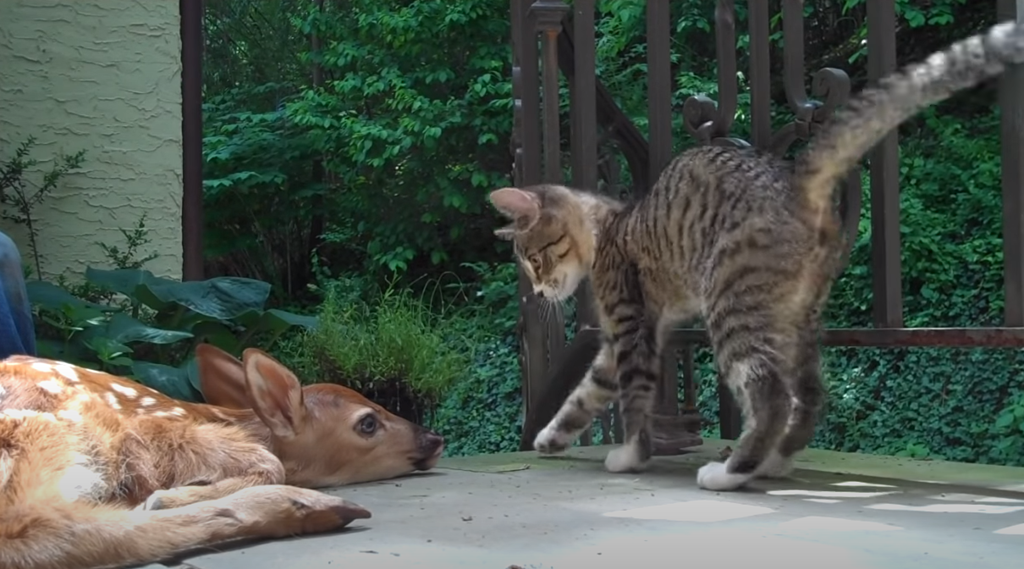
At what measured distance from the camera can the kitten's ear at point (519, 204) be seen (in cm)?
404

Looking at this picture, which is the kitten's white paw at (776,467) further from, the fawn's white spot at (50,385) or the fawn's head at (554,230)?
the fawn's white spot at (50,385)

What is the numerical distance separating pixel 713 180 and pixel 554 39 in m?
1.02

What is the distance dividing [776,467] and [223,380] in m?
1.78

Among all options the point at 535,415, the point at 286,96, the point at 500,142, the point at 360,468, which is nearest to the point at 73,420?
the point at 360,468

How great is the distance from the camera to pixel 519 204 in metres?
4.09

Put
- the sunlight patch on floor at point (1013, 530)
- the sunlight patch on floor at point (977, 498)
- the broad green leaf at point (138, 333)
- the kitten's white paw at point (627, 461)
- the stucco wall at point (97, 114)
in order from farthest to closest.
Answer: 1. the stucco wall at point (97, 114)
2. the broad green leaf at point (138, 333)
3. the kitten's white paw at point (627, 461)
4. the sunlight patch on floor at point (977, 498)
5. the sunlight patch on floor at point (1013, 530)

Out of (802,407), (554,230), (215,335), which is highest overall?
(554,230)

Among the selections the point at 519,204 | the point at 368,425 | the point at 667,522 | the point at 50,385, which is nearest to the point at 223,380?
the point at 368,425

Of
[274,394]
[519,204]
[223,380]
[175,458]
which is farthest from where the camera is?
[519,204]

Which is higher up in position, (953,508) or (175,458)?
(175,458)

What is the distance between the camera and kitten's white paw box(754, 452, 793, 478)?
10.9 feet

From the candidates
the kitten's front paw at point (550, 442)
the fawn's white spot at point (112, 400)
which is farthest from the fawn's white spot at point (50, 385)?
the kitten's front paw at point (550, 442)

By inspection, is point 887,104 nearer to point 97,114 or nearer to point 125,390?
point 125,390

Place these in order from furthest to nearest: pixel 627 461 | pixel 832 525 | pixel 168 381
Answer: pixel 168 381, pixel 627 461, pixel 832 525
